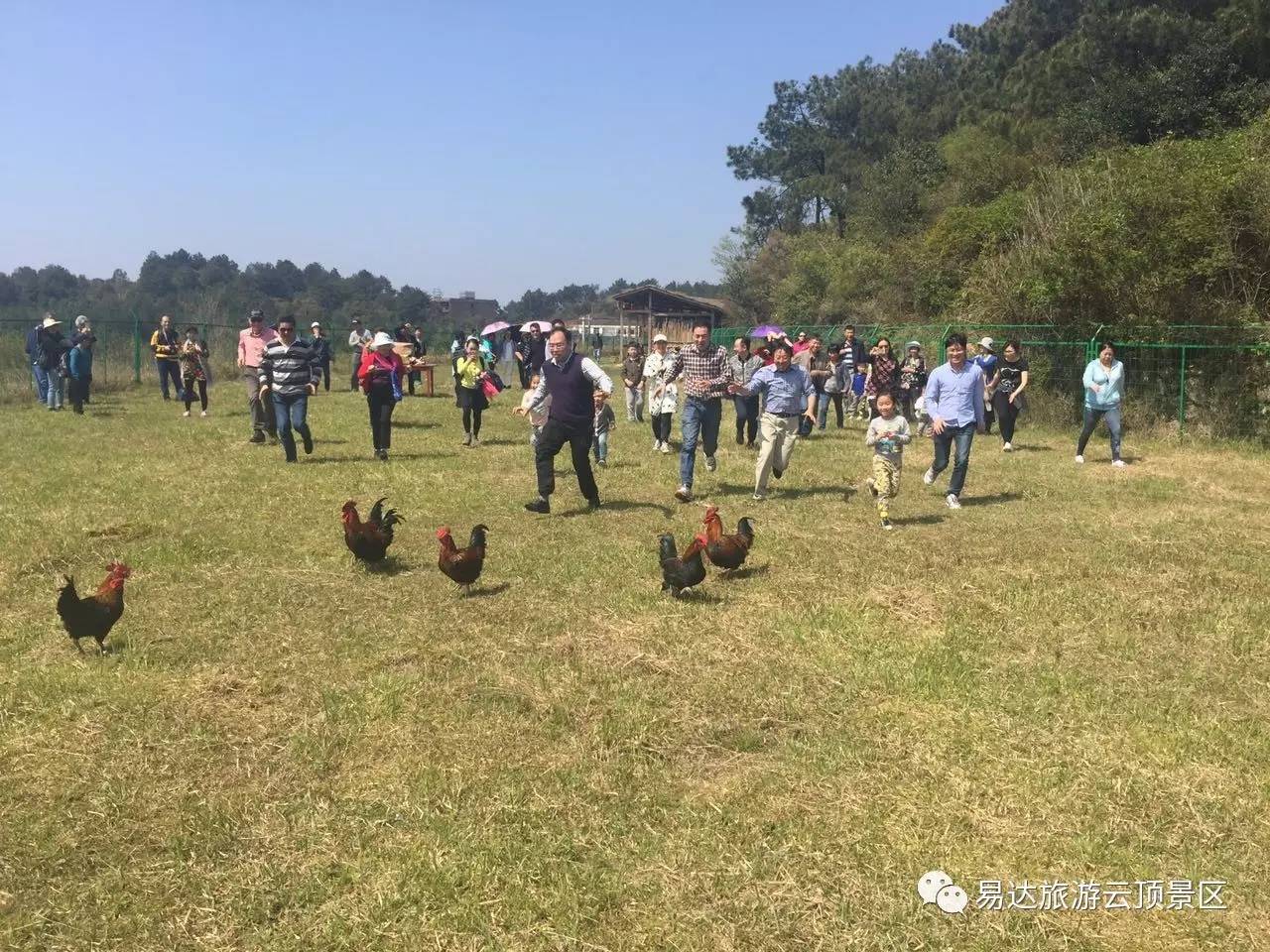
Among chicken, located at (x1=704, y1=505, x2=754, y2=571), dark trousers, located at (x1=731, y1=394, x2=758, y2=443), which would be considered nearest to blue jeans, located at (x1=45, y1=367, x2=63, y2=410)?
dark trousers, located at (x1=731, y1=394, x2=758, y2=443)

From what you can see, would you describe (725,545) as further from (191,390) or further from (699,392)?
(191,390)

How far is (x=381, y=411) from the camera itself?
12.1m

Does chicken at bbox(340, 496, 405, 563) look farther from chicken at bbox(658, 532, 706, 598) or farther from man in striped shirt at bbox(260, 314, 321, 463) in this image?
man in striped shirt at bbox(260, 314, 321, 463)

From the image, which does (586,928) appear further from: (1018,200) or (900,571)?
(1018,200)

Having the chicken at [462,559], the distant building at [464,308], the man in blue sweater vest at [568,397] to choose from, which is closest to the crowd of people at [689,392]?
the man in blue sweater vest at [568,397]

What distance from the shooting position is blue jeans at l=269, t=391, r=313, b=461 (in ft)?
37.0

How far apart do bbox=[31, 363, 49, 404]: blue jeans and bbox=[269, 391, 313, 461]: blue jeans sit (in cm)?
935

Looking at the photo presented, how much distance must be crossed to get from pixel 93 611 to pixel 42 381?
1597 cm

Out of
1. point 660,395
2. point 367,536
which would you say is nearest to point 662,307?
point 660,395

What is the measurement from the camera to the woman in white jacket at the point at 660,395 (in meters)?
12.3

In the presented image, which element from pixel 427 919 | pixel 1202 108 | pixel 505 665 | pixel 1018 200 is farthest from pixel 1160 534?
pixel 1202 108

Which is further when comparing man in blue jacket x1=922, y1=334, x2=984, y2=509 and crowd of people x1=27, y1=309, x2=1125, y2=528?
man in blue jacket x1=922, y1=334, x2=984, y2=509

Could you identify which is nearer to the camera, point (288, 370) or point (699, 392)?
point (699, 392)

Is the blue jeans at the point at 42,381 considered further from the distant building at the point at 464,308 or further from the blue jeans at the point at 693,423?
the distant building at the point at 464,308
